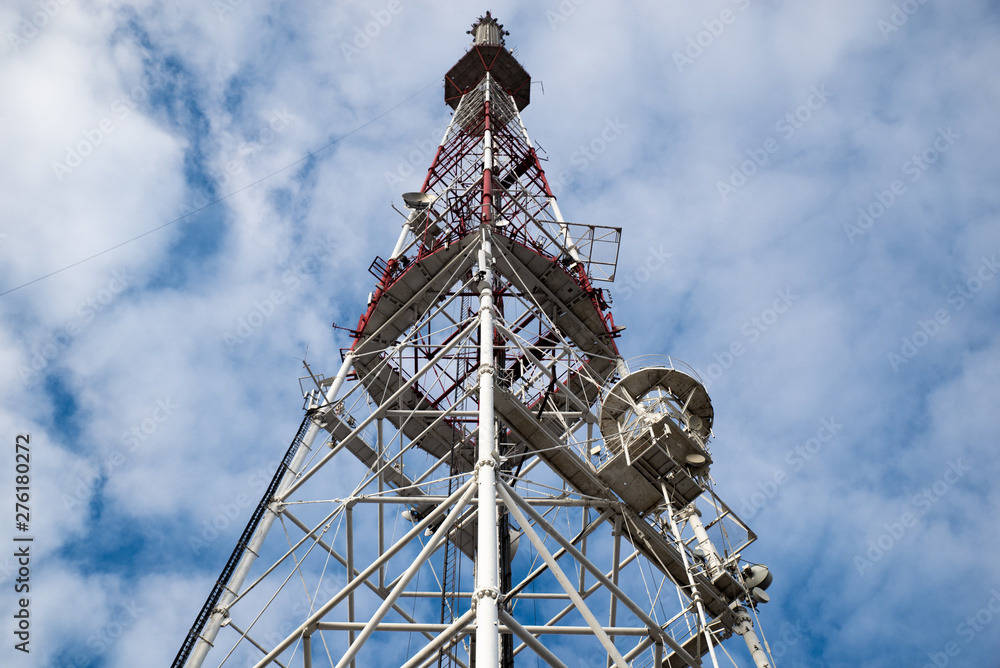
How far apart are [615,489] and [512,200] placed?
40.8 ft

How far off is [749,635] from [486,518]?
7.72m

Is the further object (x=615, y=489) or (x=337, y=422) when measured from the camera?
(x=337, y=422)

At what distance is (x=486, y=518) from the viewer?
14.9m

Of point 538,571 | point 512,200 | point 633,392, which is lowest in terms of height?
point 538,571

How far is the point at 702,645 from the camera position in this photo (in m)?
19.2

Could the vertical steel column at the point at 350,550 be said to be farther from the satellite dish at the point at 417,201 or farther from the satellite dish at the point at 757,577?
the satellite dish at the point at 417,201

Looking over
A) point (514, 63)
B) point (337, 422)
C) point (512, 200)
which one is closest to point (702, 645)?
point (337, 422)

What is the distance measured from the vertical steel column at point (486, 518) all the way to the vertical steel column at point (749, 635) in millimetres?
5998

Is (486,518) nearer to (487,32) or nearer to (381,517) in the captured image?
(381,517)

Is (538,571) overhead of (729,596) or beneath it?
overhead

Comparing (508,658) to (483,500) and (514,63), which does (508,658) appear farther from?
(514,63)

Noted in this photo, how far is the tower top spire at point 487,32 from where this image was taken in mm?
44031

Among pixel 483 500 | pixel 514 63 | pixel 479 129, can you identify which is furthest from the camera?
pixel 514 63

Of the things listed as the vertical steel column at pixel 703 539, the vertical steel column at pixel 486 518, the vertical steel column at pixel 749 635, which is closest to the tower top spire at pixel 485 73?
the vertical steel column at pixel 486 518
